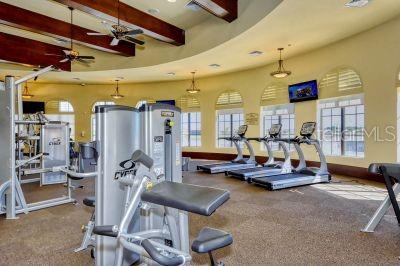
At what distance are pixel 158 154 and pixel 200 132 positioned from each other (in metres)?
8.85

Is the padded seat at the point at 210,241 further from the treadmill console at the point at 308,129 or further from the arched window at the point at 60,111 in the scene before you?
the arched window at the point at 60,111

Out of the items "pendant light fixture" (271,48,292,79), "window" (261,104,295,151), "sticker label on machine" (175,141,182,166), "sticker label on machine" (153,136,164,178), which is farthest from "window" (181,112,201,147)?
"sticker label on machine" (153,136,164,178)

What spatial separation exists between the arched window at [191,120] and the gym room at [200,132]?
6 cm

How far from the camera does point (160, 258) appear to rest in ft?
4.36

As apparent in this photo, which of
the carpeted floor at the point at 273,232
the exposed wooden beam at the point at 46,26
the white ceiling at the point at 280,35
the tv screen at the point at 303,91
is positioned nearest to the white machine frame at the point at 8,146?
the carpeted floor at the point at 273,232

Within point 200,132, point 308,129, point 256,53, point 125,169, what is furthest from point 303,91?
point 125,169

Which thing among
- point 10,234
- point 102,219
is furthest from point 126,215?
point 10,234

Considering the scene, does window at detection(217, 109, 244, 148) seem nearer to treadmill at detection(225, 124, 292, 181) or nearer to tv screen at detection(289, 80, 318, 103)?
tv screen at detection(289, 80, 318, 103)

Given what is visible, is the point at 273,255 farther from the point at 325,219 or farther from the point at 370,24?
the point at 370,24

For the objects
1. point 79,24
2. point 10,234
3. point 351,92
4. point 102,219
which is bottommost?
point 10,234

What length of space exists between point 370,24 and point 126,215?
6576 mm

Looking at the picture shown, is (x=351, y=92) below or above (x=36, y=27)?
below

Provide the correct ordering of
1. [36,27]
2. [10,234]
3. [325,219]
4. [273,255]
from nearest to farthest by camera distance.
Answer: [273,255]
[10,234]
[325,219]
[36,27]

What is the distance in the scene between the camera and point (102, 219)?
7.47 ft
